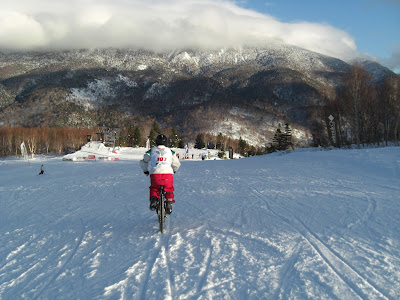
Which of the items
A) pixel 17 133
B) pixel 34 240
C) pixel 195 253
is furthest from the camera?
pixel 17 133

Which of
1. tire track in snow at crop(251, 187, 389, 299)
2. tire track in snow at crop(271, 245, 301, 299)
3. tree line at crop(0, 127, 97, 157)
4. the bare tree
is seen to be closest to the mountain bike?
tire track in snow at crop(271, 245, 301, 299)

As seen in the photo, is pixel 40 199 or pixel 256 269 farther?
pixel 40 199

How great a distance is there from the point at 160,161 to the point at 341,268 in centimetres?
348

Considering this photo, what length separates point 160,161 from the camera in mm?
5645

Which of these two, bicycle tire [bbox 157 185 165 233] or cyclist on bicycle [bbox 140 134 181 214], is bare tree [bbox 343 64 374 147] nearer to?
cyclist on bicycle [bbox 140 134 181 214]

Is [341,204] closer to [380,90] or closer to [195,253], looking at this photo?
[195,253]

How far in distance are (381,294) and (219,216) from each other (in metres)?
4.05

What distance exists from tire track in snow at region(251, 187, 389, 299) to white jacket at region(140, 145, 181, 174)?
9.12ft

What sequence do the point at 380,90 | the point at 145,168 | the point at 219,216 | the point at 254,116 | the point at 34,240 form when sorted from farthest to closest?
1. the point at 254,116
2. the point at 380,90
3. the point at 219,216
4. the point at 145,168
5. the point at 34,240

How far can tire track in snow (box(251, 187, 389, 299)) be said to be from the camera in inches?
126

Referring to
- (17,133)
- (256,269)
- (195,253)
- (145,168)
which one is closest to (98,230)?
(145,168)

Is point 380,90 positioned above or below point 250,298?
above

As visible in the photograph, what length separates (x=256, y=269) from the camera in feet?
12.6

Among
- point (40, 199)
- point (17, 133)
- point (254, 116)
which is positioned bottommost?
point (40, 199)
